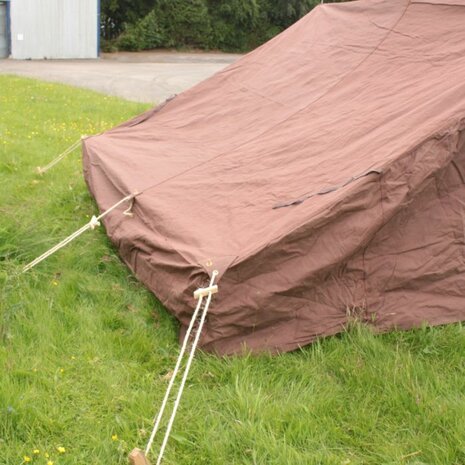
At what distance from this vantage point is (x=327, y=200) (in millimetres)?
3141

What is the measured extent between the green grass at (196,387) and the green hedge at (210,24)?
26.0m

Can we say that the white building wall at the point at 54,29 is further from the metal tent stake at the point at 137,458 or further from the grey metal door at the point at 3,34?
the metal tent stake at the point at 137,458

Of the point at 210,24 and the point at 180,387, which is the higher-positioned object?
the point at 180,387

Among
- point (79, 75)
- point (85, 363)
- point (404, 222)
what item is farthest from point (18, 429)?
point (79, 75)

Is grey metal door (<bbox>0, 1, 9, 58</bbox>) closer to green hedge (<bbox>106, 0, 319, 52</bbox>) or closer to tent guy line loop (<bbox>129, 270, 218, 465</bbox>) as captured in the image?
green hedge (<bbox>106, 0, 319, 52</bbox>)

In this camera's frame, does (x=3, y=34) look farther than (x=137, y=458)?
Yes

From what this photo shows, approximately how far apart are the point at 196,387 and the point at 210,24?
29.5 metres

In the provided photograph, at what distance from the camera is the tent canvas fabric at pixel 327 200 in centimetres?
311

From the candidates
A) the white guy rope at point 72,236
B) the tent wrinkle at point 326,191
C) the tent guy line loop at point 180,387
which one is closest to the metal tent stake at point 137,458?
the tent guy line loop at point 180,387

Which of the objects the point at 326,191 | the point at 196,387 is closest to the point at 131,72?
the point at 326,191

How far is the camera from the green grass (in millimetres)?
2623

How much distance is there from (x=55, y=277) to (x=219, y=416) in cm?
164

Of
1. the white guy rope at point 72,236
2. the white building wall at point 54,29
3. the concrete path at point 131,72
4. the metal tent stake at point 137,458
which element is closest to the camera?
the metal tent stake at point 137,458

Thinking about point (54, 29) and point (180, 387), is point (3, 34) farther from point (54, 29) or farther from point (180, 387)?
point (180, 387)
